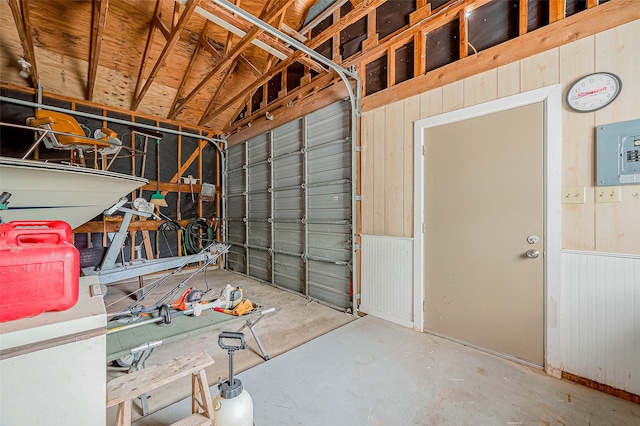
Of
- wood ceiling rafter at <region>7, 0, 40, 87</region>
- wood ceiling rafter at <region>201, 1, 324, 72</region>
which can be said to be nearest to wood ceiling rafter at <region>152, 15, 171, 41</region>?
wood ceiling rafter at <region>201, 1, 324, 72</region>

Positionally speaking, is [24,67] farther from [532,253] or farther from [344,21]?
[532,253]

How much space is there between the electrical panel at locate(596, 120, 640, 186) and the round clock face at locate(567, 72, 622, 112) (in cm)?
18

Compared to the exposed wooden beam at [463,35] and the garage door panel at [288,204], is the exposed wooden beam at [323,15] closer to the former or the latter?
the exposed wooden beam at [463,35]

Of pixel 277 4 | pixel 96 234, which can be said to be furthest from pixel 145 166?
pixel 277 4

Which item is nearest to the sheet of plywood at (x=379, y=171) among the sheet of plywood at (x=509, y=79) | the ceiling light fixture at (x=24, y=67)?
the sheet of plywood at (x=509, y=79)

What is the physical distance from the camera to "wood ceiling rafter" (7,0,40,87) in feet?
10.4

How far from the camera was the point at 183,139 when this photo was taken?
6.00 m

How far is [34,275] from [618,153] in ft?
11.0

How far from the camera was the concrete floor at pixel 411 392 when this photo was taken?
174cm

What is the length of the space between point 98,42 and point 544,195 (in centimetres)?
554

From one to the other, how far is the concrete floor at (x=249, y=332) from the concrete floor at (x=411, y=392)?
161mm

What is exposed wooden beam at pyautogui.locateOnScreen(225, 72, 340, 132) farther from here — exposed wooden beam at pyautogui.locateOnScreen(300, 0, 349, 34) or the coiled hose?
the coiled hose

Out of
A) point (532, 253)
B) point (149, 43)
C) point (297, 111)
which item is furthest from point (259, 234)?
point (532, 253)

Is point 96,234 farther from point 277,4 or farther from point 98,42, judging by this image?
point 277,4
